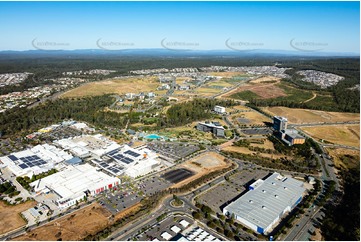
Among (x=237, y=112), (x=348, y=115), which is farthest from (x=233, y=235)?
(x=348, y=115)

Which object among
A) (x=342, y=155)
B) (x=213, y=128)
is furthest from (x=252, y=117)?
(x=342, y=155)

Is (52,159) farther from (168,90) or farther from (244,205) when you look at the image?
(168,90)

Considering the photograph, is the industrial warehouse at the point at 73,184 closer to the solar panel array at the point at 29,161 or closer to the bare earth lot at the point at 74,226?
the bare earth lot at the point at 74,226

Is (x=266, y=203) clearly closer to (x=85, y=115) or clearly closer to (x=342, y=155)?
(x=342, y=155)

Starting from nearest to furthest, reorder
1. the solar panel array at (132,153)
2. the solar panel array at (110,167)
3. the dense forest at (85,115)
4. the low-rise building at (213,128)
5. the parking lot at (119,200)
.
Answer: the parking lot at (119,200), the solar panel array at (110,167), the solar panel array at (132,153), the low-rise building at (213,128), the dense forest at (85,115)

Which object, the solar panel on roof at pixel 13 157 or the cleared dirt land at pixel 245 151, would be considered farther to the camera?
the cleared dirt land at pixel 245 151

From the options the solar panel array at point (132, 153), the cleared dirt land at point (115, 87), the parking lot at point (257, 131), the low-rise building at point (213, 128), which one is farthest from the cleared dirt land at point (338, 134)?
the cleared dirt land at point (115, 87)
